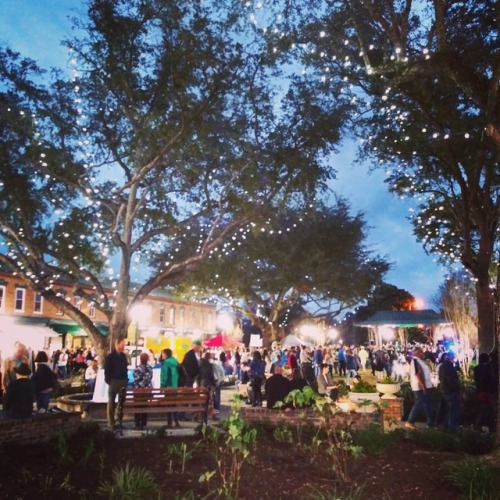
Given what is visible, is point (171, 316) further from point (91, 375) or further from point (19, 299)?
point (91, 375)

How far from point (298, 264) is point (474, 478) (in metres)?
27.5

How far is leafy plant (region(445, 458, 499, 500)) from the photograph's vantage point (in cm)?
522

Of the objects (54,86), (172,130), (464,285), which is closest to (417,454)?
(172,130)

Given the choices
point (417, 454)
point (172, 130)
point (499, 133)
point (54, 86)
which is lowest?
point (417, 454)

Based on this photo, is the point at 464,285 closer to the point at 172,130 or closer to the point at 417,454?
the point at 172,130

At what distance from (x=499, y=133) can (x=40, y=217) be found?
544 inches

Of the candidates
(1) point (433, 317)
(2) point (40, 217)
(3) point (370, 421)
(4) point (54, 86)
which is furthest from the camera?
(1) point (433, 317)

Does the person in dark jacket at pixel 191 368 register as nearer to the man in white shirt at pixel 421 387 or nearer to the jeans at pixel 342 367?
the man in white shirt at pixel 421 387

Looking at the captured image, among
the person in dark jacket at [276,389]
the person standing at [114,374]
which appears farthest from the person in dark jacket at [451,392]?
the person standing at [114,374]

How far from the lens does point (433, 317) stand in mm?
26625

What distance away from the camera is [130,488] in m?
5.10

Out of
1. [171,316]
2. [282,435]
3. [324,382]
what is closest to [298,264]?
[324,382]

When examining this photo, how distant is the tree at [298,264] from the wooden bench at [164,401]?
64.9 ft

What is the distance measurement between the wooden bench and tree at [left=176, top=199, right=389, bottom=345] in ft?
64.9
